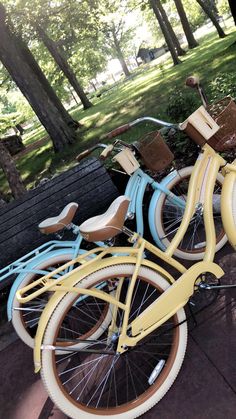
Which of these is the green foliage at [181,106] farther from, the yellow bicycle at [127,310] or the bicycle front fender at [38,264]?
the bicycle front fender at [38,264]

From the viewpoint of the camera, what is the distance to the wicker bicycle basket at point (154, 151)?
130 inches

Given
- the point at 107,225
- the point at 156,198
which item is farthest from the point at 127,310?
Result: the point at 156,198

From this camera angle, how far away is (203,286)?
280 centimetres

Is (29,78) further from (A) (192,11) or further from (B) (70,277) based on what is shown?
(A) (192,11)

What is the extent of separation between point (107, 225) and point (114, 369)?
4.32 feet

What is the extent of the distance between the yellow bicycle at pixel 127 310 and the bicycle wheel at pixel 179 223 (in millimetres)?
472

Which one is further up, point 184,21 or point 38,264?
point 184,21

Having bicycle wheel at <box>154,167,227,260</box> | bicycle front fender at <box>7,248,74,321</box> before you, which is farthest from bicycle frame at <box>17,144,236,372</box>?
bicycle front fender at <box>7,248,74,321</box>

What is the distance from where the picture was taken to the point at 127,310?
8.02 ft

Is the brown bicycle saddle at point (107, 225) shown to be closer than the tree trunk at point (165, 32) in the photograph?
Yes

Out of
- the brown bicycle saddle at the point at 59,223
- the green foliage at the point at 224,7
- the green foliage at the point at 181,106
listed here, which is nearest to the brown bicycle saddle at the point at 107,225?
the brown bicycle saddle at the point at 59,223

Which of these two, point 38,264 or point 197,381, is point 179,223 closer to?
point 38,264

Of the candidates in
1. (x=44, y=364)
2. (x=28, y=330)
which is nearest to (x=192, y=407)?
(x=44, y=364)

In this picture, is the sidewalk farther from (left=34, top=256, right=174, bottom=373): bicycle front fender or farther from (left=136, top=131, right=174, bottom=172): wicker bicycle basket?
(left=136, top=131, right=174, bottom=172): wicker bicycle basket
